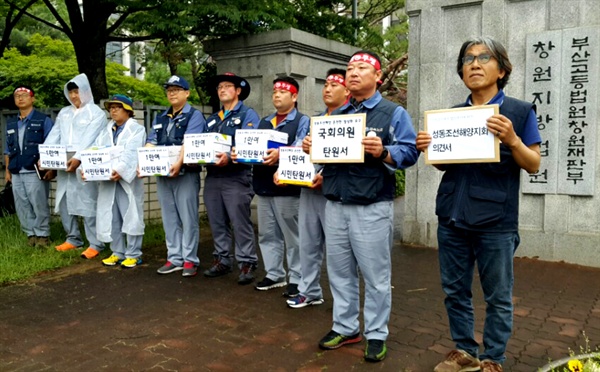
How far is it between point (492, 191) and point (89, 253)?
5.61 m

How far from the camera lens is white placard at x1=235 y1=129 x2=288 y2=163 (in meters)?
5.28

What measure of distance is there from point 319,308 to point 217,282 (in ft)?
4.77

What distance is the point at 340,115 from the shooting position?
155 inches

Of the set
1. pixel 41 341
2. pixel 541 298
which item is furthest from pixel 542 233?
pixel 41 341

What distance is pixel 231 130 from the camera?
5.89 metres

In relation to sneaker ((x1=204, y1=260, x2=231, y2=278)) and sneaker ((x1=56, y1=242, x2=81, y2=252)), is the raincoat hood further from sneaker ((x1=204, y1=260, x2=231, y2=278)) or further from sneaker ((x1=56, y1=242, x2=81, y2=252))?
sneaker ((x1=204, y1=260, x2=231, y2=278))

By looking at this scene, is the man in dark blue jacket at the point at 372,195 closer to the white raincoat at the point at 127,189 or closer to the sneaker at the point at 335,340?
the sneaker at the point at 335,340

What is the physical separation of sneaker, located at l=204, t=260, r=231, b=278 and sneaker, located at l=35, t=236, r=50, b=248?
3.02m

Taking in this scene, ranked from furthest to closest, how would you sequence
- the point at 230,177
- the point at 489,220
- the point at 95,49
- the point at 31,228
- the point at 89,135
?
the point at 95,49
the point at 31,228
the point at 89,135
the point at 230,177
the point at 489,220

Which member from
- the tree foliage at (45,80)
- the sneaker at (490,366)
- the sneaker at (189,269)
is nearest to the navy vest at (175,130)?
the sneaker at (189,269)

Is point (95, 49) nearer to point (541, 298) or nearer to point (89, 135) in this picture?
point (89, 135)

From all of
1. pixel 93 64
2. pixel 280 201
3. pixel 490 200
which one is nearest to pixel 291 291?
pixel 280 201

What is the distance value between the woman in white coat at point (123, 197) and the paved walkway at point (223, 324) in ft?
1.21

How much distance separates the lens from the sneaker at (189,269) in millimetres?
6219
